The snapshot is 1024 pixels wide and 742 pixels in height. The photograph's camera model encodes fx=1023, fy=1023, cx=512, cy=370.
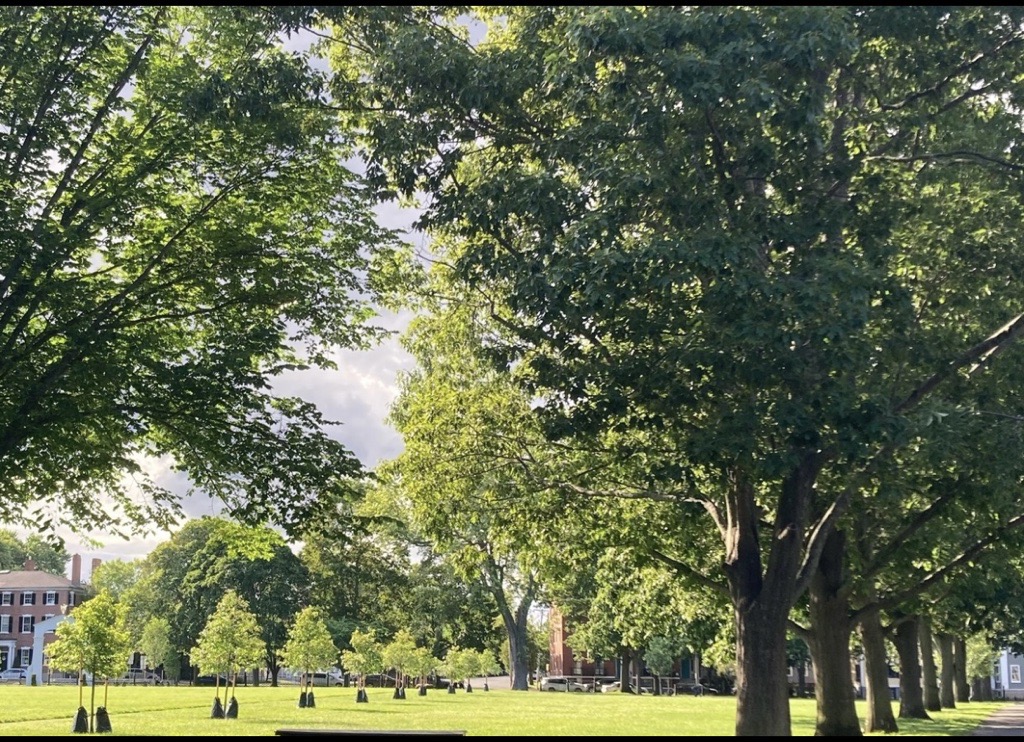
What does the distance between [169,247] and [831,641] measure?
1558 centimetres

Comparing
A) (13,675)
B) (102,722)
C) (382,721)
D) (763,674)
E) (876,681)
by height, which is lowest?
(13,675)

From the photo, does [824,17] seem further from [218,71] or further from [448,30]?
[218,71]

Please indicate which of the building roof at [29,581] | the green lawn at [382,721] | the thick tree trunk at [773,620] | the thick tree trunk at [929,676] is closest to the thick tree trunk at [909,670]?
the green lawn at [382,721]

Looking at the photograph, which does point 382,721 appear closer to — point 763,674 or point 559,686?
point 763,674

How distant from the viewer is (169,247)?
17.1 meters

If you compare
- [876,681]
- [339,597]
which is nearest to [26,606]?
[339,597]

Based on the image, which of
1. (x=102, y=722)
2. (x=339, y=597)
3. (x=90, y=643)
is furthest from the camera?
(x=339, y=597)

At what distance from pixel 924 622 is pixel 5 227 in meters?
33.9

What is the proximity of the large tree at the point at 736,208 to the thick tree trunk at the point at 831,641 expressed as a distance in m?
6.02

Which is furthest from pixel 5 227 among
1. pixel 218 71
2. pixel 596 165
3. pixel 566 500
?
pixel 566 500

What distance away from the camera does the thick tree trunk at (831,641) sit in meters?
21.8

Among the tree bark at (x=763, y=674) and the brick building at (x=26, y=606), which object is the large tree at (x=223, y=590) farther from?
the tree bark at (x=763, y=674)

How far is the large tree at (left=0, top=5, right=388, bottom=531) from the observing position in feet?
51.1

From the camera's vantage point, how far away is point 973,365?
16.7 m
